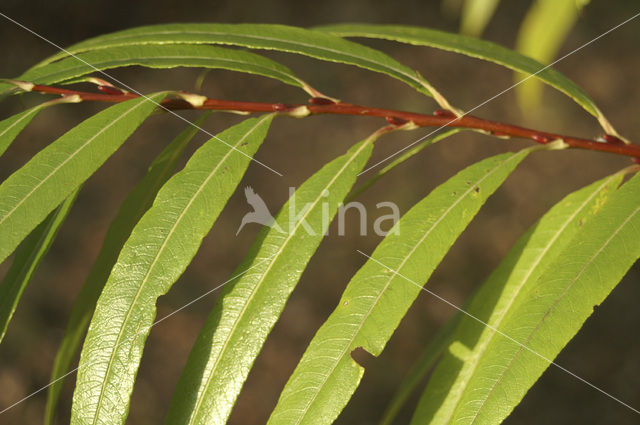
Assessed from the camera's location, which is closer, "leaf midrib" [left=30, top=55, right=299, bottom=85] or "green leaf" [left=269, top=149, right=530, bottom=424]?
"green leaf" [left=269, top=149, right=530, bottom=424]

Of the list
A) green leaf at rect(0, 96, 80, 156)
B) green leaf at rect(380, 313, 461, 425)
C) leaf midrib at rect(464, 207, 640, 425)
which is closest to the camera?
leaf midrib at rect(464, 207, 640, 425)

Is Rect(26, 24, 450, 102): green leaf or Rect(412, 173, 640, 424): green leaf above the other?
Rect(26, 24, 450, 102): green leaf

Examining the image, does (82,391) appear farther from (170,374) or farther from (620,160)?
(620,160)

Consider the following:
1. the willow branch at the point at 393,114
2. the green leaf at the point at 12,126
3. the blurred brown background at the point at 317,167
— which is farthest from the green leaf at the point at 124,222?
the blurred brown background at the point at 317,167

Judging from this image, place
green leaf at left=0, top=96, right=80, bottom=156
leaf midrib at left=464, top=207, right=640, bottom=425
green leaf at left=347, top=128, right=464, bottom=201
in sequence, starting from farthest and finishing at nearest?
green leaf at left=347, top=128, right=464, bottom=201
green leaf at left=0, top=96, right=80, bottom=156
leaf midrib at left=464, top=207, right=640, bottom=425

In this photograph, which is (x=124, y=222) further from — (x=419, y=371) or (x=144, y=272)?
(x=419, y=371)

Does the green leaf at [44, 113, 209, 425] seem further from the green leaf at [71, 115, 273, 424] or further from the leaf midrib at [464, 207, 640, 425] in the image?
the leaf midrib at [464, 207, 640, 425]

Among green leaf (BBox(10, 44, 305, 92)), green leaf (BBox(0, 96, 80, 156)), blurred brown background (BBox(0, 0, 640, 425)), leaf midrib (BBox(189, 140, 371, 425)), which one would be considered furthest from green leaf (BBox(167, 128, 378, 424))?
blurred brown background (BBox(0, 0, 640, 425))

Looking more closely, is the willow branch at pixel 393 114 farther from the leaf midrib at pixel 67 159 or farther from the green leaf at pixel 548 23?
the green leaf at pixel 548 23

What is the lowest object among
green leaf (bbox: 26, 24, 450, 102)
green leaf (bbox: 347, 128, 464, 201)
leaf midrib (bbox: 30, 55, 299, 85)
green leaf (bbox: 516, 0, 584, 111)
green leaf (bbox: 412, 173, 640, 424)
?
green leaf (bbox: 412, 173, 640, 424)
